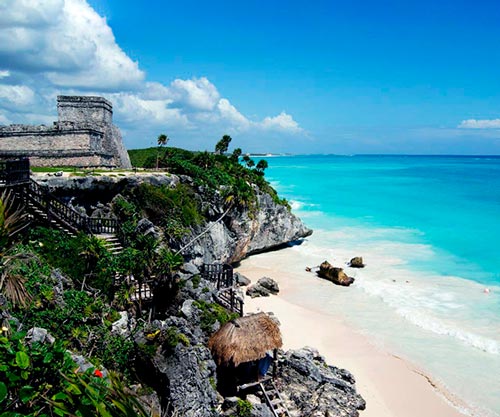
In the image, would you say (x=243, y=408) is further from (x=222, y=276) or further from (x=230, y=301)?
(x=222, y=276)

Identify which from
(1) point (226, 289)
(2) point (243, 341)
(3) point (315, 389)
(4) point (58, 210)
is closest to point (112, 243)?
(4) point (58, 210)

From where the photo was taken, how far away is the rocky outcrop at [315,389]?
11.8 metres

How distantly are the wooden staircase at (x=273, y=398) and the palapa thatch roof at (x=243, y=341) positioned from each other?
129 centimetres

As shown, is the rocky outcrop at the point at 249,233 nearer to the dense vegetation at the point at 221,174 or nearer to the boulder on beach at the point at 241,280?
the dense vegetation at the point at 221,174

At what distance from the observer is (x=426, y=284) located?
25.2 metres

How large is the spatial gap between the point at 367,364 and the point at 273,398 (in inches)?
206

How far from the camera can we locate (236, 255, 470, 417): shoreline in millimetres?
12891

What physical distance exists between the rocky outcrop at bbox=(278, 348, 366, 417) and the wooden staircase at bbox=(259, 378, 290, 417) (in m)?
0.30

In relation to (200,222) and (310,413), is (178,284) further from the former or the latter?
(200,222)

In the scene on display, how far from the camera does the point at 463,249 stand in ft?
114

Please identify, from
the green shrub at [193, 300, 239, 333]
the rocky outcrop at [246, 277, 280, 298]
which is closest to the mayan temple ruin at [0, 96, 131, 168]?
Answer: the rocky outcrop at [246, 277, 280, 298]

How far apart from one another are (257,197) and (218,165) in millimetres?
4345

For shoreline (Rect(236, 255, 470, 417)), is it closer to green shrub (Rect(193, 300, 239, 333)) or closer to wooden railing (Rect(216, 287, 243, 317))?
wooden railing (Rect(216, 287, 243, 317))

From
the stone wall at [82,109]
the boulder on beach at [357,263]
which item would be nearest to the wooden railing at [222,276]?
Answer: the boulder on beach at [357,263]
